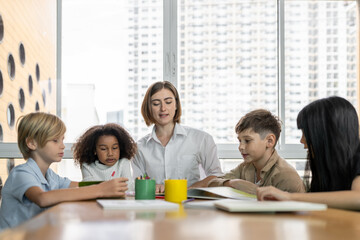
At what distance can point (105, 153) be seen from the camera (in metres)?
2.51

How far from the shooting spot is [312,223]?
2.90ft

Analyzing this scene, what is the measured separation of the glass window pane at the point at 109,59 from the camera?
348 cm

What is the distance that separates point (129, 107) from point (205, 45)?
0.77m

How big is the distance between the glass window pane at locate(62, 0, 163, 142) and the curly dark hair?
0.86m

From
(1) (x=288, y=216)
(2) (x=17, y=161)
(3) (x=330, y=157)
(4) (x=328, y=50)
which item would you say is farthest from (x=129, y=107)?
(1) (x=288, y=216)

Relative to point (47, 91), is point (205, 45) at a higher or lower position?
higher

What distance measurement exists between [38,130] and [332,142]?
1.17m

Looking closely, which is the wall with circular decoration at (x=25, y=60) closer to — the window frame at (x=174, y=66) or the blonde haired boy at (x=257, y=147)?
the window frame at (x=174, y=66)

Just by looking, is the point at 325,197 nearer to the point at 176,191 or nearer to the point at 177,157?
the point at 176,191

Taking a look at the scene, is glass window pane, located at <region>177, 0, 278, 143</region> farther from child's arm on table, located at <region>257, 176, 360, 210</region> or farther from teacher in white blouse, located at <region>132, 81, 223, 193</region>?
child's arm on table, located at <region>257, 176, 360, 210</region>

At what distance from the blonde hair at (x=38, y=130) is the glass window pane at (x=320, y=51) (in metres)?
2.13

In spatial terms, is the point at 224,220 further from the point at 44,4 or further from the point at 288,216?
the point at 44,4

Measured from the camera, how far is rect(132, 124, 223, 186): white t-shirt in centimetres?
257

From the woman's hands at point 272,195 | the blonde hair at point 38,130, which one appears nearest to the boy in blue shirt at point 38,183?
the blonde hair at point 38,130
